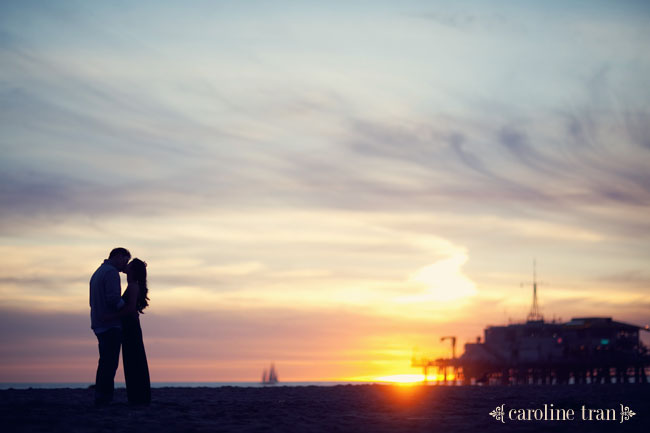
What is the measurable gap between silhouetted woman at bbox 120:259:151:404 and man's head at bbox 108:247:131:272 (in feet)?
0.32

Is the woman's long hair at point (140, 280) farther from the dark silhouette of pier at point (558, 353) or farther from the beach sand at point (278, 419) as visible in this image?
the dark silhouette of pier at point (558, 353)

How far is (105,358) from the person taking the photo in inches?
432

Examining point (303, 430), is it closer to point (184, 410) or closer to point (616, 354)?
point (184, 410)


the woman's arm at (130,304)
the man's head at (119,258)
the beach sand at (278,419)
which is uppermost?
the man's head at (119,258)

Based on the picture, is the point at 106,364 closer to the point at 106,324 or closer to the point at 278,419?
the point at 106,324

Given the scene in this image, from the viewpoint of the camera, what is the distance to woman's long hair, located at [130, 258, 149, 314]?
11518 millimetres

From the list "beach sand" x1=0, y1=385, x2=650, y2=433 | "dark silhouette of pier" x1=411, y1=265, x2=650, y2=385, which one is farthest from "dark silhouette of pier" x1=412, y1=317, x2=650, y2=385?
"beach sand" x1=0, y1=385, x2=650, y2=433

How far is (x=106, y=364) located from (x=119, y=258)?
5.56 ft

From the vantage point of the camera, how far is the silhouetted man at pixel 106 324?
434 inches

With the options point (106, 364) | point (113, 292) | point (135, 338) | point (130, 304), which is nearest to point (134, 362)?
point (135, 338)

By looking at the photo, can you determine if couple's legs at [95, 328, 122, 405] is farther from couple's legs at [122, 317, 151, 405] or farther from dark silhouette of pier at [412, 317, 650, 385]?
dark silhouette of pier at [412, 317, 650, 385]

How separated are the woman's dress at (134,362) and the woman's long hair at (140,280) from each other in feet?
0.58

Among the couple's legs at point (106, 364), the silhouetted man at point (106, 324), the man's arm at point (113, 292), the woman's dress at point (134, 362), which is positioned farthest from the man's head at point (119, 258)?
the couple's legs at point (106, 364)

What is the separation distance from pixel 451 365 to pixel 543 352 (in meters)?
14.6
